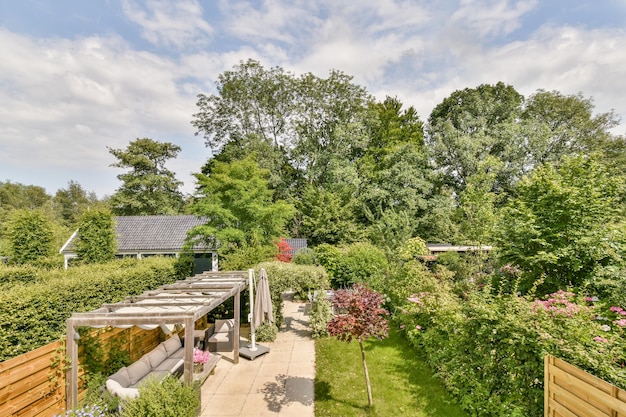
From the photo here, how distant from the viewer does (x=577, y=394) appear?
3459 millimetres

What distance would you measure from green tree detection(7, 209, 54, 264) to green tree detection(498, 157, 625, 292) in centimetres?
2363

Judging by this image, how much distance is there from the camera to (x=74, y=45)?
1059 centimetres

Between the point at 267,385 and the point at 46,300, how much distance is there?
578 centimetres

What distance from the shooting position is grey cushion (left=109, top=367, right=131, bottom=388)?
602 cm

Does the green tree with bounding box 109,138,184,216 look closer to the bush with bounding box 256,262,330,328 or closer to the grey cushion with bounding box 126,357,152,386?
the bush with bounding box 256,262,330,328

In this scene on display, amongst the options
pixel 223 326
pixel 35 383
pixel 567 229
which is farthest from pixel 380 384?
pixel 35 383

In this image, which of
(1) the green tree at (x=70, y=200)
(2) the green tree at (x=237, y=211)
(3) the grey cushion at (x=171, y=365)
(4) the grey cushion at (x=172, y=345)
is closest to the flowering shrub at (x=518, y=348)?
(3) the grey cushion at (x=171, y=365)

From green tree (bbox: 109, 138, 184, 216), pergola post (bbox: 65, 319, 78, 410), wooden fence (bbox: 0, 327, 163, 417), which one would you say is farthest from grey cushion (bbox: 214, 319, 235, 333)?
green tree (bbox: 109, 138, 184, 216)

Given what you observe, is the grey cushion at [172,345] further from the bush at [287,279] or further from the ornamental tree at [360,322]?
the ornamental tree at [360,322]

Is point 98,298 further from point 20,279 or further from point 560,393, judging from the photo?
point 560,393

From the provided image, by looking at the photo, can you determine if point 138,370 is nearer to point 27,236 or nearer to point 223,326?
point 223,326

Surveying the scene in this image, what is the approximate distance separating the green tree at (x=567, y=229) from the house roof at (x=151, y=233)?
69.2 ft

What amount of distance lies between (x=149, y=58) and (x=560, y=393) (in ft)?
52.8

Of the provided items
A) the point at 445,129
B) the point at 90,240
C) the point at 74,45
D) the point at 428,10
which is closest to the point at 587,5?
the point at 428,10
